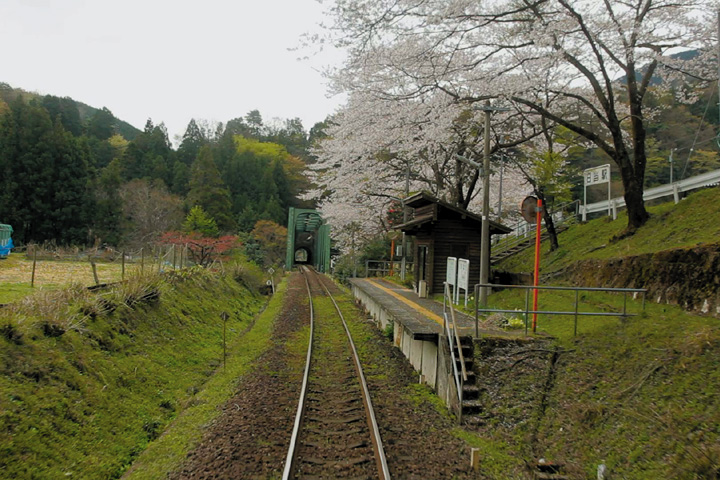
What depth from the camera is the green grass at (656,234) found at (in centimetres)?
1045

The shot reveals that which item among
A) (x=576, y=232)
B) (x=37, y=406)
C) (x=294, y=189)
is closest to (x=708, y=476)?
(x=37, y=406)

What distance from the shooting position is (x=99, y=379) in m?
7.04

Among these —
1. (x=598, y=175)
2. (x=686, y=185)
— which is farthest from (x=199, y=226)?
(x=686, y=185)

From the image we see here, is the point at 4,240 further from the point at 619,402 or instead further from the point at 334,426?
the point at 619,402

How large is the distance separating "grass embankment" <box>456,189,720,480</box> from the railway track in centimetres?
132

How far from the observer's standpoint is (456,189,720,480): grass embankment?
4.36 m

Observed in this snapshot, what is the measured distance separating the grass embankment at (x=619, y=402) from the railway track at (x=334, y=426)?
1.32 metres

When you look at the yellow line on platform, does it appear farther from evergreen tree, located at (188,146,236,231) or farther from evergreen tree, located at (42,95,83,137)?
evergreen tree, located at (42,95,83,137)

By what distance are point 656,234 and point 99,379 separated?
12.2 m

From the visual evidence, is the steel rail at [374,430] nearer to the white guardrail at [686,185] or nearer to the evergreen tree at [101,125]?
the white guardrail at [686,185]

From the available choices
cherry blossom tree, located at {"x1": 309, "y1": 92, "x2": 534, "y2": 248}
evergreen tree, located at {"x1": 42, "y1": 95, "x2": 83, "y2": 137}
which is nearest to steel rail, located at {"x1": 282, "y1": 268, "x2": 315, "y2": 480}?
cherry blossom tree, located at {"x1": 309, "y1": 92, "x2": 534, "y2": 248}

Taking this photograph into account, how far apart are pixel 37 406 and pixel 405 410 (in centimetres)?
475

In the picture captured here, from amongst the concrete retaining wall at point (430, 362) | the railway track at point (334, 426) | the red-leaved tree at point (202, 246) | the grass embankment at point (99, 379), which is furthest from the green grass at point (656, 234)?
the red-leaved tree at point (202, 246)

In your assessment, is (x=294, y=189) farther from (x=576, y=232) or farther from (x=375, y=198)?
(x=576, y=232)
